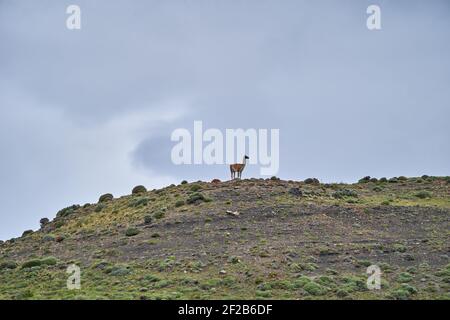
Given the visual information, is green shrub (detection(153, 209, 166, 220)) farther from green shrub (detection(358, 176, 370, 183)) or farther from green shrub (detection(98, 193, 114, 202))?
green shrub (detection(358, 176, 370, 183))

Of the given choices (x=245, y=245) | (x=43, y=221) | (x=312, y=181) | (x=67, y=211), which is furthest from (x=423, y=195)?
(x=43, y=221)

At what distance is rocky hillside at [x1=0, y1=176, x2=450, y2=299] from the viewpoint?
113 ft

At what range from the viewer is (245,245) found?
139 feet

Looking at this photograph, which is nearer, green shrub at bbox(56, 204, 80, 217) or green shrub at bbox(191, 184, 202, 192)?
green shrub at bbox(191, 184, 202, 192)

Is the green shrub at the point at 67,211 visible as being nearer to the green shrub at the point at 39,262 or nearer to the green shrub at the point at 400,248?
the green shrub at the point at 39,262

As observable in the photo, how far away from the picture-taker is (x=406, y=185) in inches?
2554

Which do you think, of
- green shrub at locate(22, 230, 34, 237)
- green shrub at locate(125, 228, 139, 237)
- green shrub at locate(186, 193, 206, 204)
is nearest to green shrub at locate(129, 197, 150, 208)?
green shrub at locate(186, 193, 206, 204)

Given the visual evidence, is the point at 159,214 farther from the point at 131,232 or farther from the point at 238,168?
the point at 238,168

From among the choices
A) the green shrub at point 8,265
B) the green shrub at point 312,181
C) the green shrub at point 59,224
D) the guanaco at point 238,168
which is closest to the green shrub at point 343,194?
the green shrub at point 312,181

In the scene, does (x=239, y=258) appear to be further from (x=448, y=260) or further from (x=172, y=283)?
(x=448, y=260)

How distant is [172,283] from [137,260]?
6.48 m

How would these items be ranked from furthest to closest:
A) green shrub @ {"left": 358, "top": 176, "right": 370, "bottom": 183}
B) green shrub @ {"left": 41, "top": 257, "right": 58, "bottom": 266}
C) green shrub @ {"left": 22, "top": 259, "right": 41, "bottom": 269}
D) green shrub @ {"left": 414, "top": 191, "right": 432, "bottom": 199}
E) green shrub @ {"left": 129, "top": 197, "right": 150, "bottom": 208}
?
1. green shrub @ {"left": 358, "top": 176, "right": 370, "bottom": 183}
2. green shrub @ {"left": 414, "top": 191, "right": 432, "bottom": 199}
3. green shrub @ {"left": 129, "top": 197, "right": 150, "bottom": 208}
4. green shrub @ {"left": 22, "top": 259, "right": 41, "bottom": 269}
5. green shrub @ {"left": 41, "top": 257, "right": 58, "bottom": 266}

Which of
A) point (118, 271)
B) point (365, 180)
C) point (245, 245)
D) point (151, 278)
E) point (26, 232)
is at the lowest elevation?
point (151, 278)
